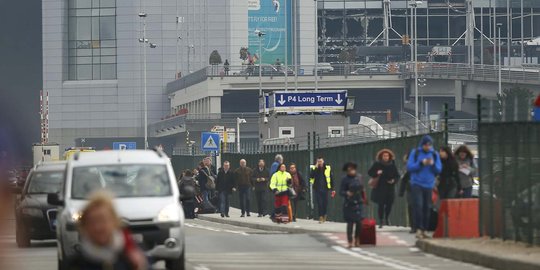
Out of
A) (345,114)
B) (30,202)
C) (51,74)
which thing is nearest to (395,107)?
(51,74)

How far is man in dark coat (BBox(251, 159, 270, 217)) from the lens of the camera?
4819 centimetres

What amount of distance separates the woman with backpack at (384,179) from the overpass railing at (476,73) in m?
89.2

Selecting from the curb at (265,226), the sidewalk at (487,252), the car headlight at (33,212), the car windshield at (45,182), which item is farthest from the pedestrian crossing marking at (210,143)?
the sidewalk at (487,252)

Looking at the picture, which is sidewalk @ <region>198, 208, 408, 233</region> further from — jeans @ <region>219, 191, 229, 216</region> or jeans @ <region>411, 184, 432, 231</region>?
jeans @ <region>411, 184, 432, 231</region>

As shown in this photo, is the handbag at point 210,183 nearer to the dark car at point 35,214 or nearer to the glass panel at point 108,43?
the dark car at point 35,214

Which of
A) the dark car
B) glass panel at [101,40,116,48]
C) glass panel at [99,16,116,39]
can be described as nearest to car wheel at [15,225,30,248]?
the dark car

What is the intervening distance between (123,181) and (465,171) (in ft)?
29.3

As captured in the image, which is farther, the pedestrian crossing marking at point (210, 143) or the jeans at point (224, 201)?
the pedestrian crossing marking at point (210, 143)

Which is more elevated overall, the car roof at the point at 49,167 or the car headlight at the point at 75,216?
the car roof at the point at 49,167

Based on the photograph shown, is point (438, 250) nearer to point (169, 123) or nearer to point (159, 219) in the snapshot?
point (159, 219)

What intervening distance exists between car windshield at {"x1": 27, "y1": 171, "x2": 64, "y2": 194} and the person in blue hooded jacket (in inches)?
269

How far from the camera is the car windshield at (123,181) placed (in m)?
21.8

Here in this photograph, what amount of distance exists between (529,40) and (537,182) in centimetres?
14841

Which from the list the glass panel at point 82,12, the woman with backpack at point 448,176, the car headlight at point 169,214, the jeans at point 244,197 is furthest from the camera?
the glass panel at point 82,12
